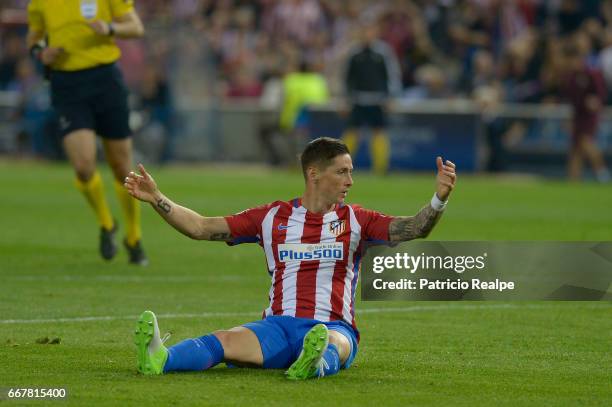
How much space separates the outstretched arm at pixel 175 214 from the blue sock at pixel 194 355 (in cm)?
62

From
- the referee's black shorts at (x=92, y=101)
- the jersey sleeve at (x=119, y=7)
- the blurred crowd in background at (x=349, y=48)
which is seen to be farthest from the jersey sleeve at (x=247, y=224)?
the blurred crowd in background at (x=349, y=48)

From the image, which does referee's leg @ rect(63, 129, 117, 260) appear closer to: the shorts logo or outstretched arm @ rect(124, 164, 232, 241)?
outstretched arm @ rect(124, 164, 232, 241)

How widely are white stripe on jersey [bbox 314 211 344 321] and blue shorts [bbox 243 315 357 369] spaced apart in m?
0.07

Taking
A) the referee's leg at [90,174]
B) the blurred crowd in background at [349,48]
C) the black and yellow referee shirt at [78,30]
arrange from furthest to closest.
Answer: the blurred crowd in background at [349,48] < the black and yellow referee shirt at [78,30] < the referee's leg at [90,174]

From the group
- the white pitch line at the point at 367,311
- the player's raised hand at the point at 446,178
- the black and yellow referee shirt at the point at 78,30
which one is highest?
the black and yellow referee shirt at the point at 78,30

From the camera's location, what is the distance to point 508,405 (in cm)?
648

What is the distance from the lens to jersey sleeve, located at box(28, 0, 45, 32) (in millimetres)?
12727

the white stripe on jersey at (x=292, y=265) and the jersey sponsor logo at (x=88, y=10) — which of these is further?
the jersey sponsor logo at (x=88, y=10)

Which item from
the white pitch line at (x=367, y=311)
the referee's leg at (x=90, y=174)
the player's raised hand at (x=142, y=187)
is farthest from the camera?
the referee's leg at (x=90, y=174)

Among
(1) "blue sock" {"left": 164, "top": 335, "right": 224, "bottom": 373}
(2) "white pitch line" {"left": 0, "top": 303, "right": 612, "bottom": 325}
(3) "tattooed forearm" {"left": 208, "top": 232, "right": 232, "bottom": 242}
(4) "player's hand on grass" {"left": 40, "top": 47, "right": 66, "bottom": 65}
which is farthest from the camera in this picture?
(4) "player's hand on grass" {"left": 40, "top": 47, "right": 66, "bottom": 65}

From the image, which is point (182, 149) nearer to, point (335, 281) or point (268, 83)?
point (268, 83)

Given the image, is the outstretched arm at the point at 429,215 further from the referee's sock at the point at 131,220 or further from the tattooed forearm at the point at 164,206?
the referee's sock at the point at 131,220

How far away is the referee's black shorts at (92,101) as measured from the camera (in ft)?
40.9

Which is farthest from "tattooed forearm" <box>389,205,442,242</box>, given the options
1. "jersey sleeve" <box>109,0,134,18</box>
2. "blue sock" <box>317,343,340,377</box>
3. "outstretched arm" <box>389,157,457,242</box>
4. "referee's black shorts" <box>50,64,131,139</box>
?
"jersey sleeve" <box>109,0,134,18</box>
